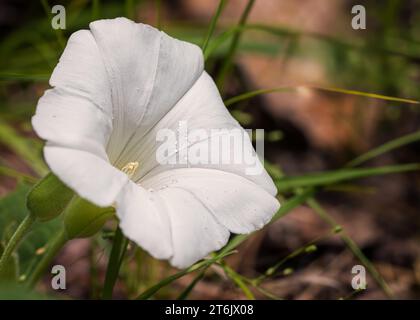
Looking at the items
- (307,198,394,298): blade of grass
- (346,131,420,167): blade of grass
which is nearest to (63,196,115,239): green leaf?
(307,198,394,298): blade of grass

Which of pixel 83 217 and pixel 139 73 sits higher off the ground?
pixel 139 73

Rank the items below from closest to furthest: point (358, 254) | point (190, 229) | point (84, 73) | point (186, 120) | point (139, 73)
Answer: point (190, 229) < point (84, 73) < point (139, 73) < point (186, 120) < point (358, 254)

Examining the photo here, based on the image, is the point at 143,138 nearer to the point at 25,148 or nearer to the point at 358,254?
the point at 358,254

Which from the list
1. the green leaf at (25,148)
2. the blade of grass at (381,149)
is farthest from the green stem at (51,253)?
the blade of grass at (381,149)

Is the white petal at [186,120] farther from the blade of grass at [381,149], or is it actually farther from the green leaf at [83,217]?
the blade of grass at [381,149]

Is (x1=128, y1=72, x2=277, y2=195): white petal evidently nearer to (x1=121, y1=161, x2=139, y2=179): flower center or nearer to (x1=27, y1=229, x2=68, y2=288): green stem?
(x1=121, y1=161, x2=139, y2=179): flower center

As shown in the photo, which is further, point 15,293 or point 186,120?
point 186,120

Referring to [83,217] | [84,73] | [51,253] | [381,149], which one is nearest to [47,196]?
[83,217]
